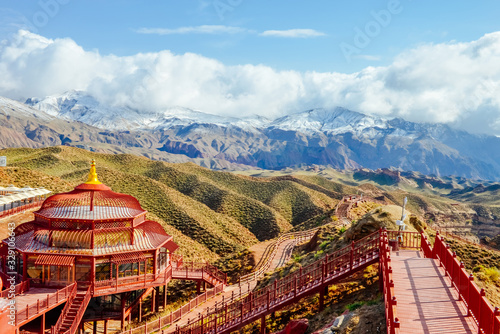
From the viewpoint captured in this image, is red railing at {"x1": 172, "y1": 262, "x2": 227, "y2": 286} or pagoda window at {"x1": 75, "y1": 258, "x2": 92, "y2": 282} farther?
red railing at {"x1": 172, "y1": 262, "x2": 227, "y2": 286}

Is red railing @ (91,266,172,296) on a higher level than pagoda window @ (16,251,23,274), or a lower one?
lower

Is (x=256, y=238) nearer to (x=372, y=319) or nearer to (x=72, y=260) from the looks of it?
(x=72, y=260)

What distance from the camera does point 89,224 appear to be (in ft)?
94.4

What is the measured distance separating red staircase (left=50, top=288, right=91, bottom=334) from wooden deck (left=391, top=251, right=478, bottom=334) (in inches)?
718

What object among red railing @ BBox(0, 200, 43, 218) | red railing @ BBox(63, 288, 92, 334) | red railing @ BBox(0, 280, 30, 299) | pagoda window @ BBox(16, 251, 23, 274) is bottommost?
red railing @ BBox(63, 288, 92, 334)

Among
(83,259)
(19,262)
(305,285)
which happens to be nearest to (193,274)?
(83,259)

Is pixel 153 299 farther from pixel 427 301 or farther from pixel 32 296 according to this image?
pixel 427 301

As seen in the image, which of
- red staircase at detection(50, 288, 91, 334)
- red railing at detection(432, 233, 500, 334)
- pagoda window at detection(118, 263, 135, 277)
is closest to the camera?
red railing at detection(432, 233, 500, 334)

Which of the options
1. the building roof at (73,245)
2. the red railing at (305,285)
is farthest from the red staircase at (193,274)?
the red railing at (305,285)

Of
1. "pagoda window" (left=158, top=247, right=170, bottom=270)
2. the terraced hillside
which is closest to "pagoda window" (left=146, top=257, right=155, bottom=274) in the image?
"pagoda window" (left=158, top=247, right=170, bottom=270)

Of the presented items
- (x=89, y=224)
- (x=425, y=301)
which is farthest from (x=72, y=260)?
(x=425, y=301)

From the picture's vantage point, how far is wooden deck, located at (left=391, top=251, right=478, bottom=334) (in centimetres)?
1352

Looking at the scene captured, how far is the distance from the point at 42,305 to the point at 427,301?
66.2ft

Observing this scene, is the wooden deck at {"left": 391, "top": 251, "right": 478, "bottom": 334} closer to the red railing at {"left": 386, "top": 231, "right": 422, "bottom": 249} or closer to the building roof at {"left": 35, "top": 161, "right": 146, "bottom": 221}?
the red railing at {"left": 386, "top": 231, "right": 422, "bottom": 249}
